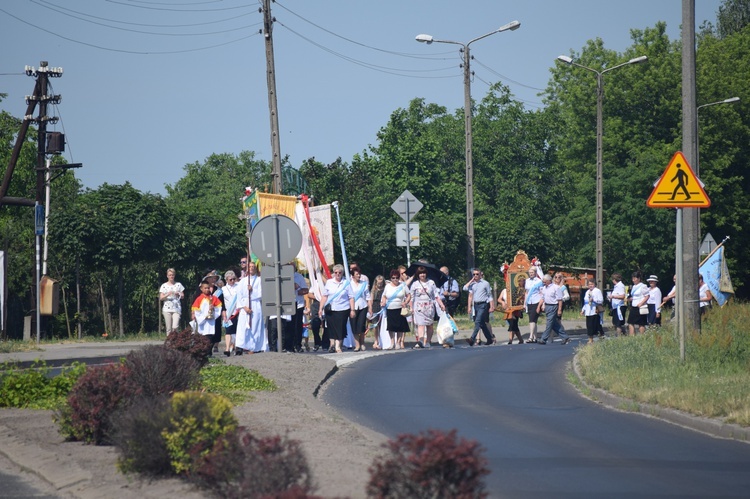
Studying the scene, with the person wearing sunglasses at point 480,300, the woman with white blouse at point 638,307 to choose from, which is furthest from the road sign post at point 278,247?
the woman with white blouse at point 638,307

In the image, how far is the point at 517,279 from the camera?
3466cm

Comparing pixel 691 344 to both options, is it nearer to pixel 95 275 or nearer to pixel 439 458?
pixel 439 458

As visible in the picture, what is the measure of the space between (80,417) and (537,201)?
70199mm

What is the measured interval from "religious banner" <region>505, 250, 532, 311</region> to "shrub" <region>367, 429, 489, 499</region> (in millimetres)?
25801

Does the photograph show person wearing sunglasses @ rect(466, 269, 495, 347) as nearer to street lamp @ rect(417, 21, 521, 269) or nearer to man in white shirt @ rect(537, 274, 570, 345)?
man in white shirt @ rect(537, 274, 570, 345)

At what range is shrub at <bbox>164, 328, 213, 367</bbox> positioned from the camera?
1435 centimetres

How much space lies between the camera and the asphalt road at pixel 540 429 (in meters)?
8.66

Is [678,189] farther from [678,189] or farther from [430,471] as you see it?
[430,471]

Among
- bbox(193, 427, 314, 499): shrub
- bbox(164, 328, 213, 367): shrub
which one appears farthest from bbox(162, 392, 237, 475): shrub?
bbox(164, 328, 213, 367): shrub

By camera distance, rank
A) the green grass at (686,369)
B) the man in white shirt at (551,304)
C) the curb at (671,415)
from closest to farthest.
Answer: the curb at (671,415) → the green grass at (686,369) → the man in white shirt at (551,304)

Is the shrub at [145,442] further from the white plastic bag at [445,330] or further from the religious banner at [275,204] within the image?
the white plastic bag at [445,330]

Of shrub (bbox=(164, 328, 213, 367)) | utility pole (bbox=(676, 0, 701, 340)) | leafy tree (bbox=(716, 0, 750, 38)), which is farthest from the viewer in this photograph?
leafy tree (bbox=(716, 0, 750, 38))

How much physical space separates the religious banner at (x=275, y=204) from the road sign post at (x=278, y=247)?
15.2ft

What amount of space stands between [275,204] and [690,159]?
9374 millimetres
